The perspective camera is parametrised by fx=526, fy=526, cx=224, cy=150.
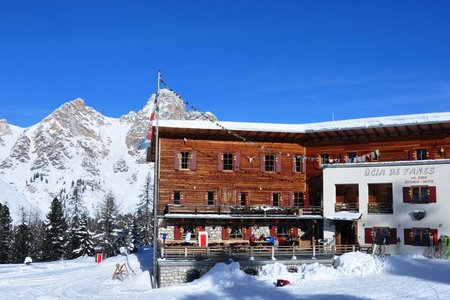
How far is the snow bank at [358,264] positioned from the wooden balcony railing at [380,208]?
4.95 meters

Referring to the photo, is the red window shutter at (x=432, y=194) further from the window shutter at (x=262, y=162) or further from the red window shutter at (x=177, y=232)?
the red window shutter at (x=177, y=232)

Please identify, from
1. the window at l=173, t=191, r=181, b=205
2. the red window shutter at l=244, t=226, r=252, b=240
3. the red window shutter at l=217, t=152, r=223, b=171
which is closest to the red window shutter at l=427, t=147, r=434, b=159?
the red window shutter at l=244, t=226, r=252, b=240

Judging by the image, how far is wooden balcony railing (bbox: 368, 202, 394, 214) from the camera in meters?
32.2

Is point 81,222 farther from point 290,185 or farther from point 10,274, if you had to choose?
point 290,185

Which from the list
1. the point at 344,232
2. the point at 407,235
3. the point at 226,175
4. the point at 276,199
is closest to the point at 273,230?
the point at 276,199

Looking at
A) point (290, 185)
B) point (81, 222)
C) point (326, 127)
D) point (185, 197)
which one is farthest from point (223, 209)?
point (81, 222)

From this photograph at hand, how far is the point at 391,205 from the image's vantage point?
1267 inches

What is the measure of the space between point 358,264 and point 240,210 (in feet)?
32.1

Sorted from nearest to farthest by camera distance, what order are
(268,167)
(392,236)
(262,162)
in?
(392,236)
(262,162)
(268,167)

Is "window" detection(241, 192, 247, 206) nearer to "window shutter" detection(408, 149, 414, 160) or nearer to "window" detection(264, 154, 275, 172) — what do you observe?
"window" detection(264, 154, 275, 172)

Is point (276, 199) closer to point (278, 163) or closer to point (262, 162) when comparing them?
point (278, 163)

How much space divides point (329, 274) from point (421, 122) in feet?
41.7

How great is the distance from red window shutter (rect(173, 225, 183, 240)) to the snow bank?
34.9 feet

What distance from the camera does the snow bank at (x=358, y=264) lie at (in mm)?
26609
